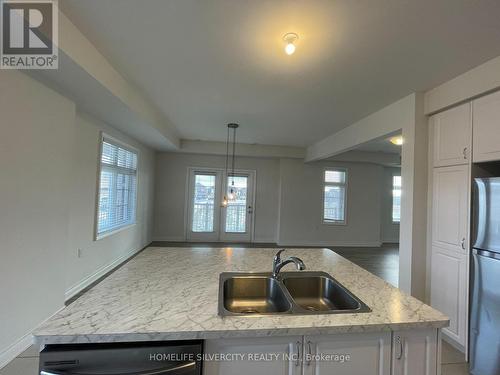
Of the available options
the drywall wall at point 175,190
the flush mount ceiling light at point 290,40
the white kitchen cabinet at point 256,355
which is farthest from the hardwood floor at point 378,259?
the flush mount ceiling light at point 290,40

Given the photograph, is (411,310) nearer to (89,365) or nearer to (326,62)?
(89,365)

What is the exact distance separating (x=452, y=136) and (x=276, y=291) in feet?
7.77

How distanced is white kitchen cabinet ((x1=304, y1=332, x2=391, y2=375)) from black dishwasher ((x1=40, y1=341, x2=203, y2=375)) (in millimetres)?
532

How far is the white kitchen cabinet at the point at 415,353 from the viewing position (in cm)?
118

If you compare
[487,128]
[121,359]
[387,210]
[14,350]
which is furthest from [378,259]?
[14,350]

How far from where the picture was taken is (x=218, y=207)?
675cm

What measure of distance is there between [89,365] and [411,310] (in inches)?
59.3

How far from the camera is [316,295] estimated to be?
1.74 meters

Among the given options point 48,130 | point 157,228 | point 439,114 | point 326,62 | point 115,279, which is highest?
point 326,62

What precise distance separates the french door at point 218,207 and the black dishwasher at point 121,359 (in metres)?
5.63

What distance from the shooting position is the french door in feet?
21.9

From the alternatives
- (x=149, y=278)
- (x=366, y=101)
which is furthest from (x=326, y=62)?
(x=149, y=278)

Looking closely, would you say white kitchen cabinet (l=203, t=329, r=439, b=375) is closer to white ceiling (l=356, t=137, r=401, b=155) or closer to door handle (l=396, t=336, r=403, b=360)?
door handle (l=396, t=336, r=403, b=360)

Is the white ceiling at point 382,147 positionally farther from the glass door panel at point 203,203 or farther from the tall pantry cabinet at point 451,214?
the glass door panel at point 203,203
